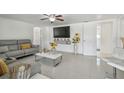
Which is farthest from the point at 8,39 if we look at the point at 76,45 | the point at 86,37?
the point at 86,37

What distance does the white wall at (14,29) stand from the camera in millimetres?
4254

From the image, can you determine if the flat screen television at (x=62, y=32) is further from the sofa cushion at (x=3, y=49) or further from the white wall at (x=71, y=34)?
the sofa cushion at (x=3, y=49)

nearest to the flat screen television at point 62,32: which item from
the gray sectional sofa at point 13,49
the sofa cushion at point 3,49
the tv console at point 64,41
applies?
the tv console at point 64,41

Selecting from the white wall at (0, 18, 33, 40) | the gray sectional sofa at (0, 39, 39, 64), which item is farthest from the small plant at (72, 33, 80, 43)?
the white wall at (0, 18, 33, 40)

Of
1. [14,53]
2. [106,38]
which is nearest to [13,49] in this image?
[14,53]

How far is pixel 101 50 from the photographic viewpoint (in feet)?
15.2

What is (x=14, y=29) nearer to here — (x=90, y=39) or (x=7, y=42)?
(x=7, y=42)

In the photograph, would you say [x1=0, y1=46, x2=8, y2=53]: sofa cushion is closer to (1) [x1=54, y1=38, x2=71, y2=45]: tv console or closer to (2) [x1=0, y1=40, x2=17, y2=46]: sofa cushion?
(2) [x1=0, y1=40, x2=17, y2=46]: sofa cushion

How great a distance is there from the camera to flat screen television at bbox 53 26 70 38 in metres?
5.86

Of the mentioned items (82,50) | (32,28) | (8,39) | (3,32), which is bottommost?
(82,50)

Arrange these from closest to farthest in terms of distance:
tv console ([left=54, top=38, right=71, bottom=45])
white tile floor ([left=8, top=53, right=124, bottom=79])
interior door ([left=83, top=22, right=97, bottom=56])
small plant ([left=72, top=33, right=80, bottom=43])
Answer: white tile floor ([left=8, top=53, right=124, bottom=79])
interior door ([left=83, top=22, right=97, bottom=56])
small plant ([left=72, top=33, right=80, bottom=43])
tv console ([left=54, top=38, right=71, bottom=45])

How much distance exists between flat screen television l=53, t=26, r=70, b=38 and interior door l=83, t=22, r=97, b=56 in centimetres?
120
